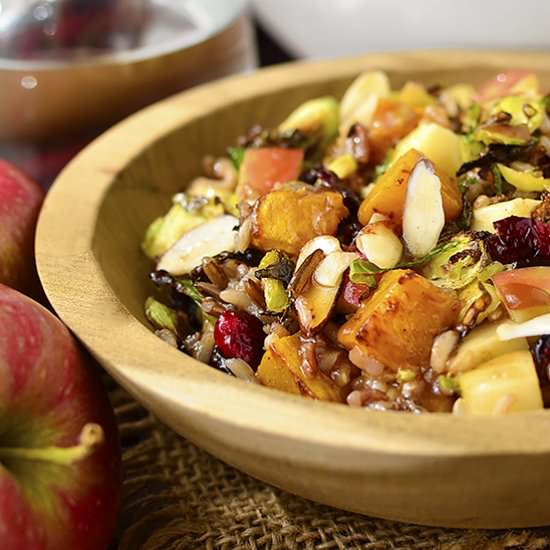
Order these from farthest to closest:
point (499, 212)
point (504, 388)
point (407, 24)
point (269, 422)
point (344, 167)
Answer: point (407, 24), point (344, 167), point (499, 212), point (504, 388), point (269, 422)

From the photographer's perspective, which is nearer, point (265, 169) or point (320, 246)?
point (320, 246)

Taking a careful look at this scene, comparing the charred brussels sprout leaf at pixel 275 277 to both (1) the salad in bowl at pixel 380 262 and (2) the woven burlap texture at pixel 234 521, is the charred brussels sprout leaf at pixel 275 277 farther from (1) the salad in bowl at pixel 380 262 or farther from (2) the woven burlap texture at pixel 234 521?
(2) the woven burlap texture at pixel 234 521

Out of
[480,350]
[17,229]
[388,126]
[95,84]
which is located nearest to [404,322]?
[480,350]

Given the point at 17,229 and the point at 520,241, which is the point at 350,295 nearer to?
the point at 520,241

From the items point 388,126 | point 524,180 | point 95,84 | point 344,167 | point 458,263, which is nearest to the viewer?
point 458,263

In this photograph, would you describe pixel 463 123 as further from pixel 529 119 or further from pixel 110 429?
pixel 110 429
